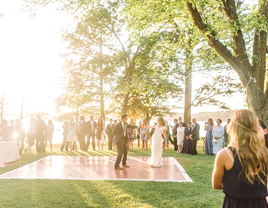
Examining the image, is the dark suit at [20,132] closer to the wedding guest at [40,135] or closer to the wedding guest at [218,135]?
the wedding guest at [40,135]

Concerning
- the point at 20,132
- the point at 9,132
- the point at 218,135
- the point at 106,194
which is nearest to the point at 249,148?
the point at 106,194

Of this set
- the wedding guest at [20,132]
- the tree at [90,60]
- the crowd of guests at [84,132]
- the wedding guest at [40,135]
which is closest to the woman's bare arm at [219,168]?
the crowd of guests at [84,132]

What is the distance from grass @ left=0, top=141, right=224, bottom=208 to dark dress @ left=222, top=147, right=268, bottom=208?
287 cm

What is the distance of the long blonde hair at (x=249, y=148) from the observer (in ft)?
6.92

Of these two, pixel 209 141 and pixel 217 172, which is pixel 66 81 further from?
pixel 217 172

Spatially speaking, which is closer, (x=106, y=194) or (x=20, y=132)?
(x=106, y=194)

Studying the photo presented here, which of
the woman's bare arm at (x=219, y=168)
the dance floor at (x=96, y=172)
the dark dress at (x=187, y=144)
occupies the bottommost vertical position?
the dance floor at (x=96, y=172)

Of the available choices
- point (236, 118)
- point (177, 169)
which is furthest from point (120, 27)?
point (236, 118)

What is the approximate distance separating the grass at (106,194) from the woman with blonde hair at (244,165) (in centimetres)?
293

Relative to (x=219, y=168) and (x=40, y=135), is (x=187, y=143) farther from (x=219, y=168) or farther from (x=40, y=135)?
(x=219, y=168)

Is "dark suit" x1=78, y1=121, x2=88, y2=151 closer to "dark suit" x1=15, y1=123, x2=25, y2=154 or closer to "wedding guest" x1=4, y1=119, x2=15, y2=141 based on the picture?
"dark suit" x1=15, y1=123, x2=25, y2=154

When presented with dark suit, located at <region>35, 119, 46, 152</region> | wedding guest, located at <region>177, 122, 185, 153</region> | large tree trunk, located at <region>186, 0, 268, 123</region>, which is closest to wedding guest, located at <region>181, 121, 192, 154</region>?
wedding guest, located at <region>177, 122, 185, 153</region>

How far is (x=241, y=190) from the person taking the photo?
7.27ft

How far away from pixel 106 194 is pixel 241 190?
402cm
